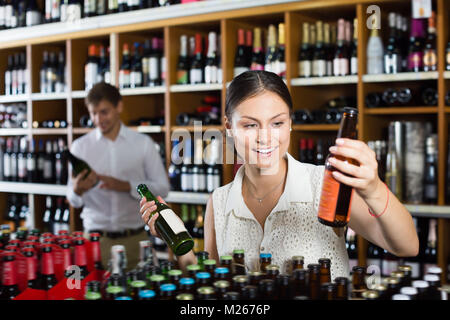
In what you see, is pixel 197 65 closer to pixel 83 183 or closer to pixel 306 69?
pixel 306 69

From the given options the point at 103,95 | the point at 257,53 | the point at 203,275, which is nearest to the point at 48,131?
the point at 103,95

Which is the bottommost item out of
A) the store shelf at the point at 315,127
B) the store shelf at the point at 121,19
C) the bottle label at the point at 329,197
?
the bottle label at the point at 329,197

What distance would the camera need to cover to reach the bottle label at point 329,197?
0.76m

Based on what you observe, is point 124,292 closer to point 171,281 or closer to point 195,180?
point 171,281

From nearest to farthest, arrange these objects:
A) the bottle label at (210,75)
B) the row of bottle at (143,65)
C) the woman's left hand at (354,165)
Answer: the woman's left hand at (354,165) < the bottle label at (210,75) < the row of bottle at (143,65)

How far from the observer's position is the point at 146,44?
296 cm

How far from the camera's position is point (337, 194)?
2.52 feet

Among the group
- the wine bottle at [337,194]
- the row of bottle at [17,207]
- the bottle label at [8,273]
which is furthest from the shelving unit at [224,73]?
the wine bottle at [337,194]

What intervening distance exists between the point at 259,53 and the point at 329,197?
1.96 metres

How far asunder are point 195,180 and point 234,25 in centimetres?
77

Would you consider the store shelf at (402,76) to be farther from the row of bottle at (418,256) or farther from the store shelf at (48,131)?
the store shelf at (48,131)

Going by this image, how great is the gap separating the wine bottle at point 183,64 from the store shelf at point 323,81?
61 cm

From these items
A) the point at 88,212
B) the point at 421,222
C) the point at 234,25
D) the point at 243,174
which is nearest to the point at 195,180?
the point at 88,212

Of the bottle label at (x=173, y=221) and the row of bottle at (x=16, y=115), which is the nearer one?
the bottle label at (x=173, y=221)
